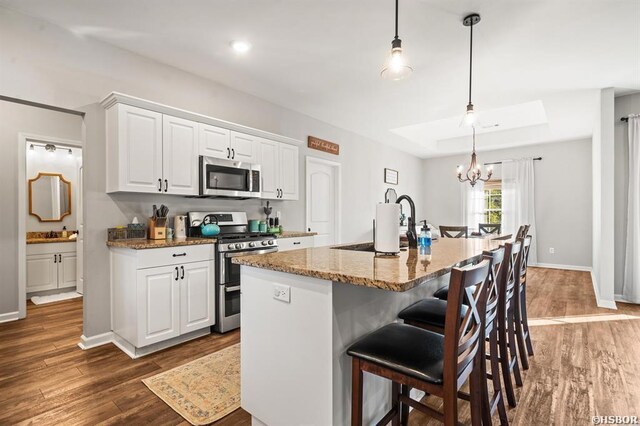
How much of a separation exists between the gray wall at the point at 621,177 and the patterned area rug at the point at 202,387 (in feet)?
16.6

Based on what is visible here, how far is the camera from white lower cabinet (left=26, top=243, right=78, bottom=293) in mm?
4277

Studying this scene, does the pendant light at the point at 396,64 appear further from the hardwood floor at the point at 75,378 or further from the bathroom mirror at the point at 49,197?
the bathroom mirror at the point at 49,197

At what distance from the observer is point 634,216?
409 cm

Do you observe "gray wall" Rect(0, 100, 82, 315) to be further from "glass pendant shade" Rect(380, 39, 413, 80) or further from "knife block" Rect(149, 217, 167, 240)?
"glass pendant shade" Rect(380, 39, 413, 80)

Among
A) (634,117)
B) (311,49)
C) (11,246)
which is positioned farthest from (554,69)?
(11,246)

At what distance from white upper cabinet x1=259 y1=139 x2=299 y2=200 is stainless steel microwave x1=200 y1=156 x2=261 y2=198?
8.1 inches

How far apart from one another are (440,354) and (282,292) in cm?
74

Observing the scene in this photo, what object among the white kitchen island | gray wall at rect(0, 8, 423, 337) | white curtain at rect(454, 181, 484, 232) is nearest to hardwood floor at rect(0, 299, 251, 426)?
gray wall at rect(0, 8, 423, 337)

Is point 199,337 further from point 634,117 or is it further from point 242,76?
point 634,117

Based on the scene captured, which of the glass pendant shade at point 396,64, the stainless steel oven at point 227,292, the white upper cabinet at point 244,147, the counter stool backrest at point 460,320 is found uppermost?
the glass pendant shade at point 396,64

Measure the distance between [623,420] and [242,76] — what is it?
13.6 ft

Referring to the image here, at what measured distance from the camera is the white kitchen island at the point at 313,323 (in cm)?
136

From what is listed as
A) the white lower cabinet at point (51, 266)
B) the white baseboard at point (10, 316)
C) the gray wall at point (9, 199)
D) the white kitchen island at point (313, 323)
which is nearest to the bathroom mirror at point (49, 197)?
the white lower cabinet at point (51, 266)

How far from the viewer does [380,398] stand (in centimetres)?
164
